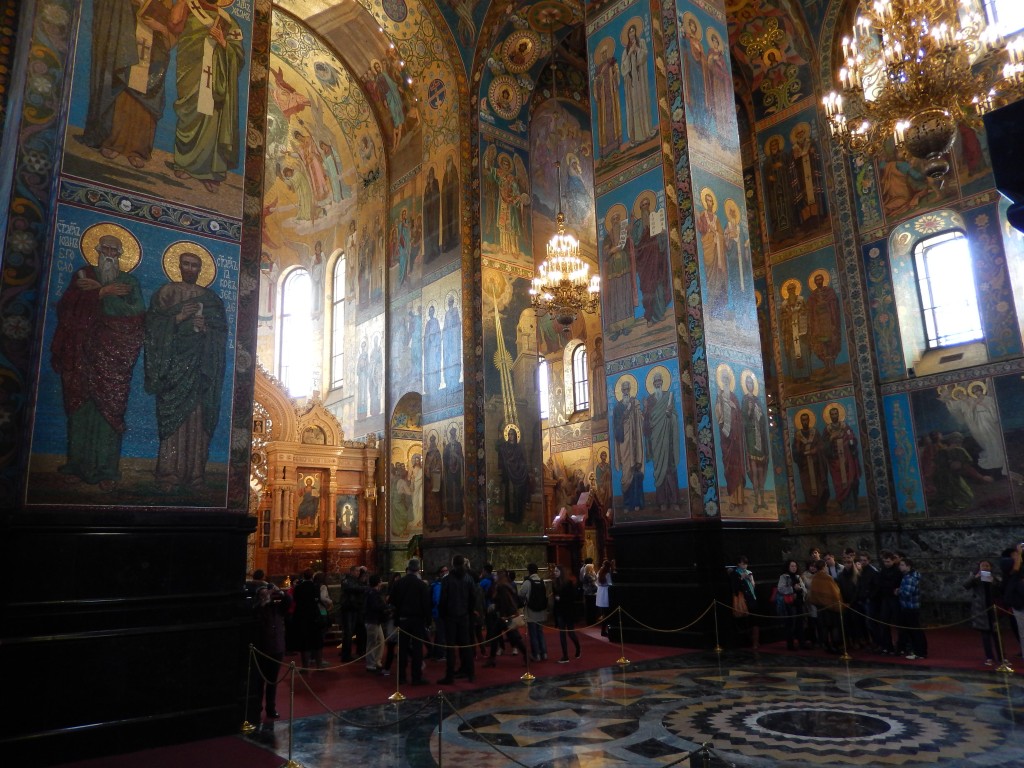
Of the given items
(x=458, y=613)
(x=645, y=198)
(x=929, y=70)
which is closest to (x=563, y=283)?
(x=645, y=198)

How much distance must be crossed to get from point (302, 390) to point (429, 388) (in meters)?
7.76

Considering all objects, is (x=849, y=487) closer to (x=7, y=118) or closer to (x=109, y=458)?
(x=109, y=458)

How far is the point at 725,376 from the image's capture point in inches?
434

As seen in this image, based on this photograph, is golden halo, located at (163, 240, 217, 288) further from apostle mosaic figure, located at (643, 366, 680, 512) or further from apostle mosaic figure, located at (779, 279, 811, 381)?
apostle mosaic figure, located at (779, 279, 811, 381)

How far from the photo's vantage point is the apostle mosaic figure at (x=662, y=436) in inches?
424

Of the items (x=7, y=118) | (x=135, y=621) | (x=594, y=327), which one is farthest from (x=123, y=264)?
(x=594, y=327)

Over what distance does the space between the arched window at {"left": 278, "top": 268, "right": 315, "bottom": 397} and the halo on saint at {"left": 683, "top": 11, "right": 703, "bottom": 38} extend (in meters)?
14.2

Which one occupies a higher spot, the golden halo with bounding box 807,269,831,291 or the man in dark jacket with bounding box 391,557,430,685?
the golden halo with bounding box 807,269,831,291

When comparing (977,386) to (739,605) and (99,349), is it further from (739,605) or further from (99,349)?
(99,349)

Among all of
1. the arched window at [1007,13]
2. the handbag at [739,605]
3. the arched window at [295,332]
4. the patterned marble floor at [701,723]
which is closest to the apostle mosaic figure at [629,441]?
the handbag at [739,605]

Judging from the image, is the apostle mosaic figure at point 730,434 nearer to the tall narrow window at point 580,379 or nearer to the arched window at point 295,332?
the tall narrow window at point 580,379

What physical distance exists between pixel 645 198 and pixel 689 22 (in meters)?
3.12

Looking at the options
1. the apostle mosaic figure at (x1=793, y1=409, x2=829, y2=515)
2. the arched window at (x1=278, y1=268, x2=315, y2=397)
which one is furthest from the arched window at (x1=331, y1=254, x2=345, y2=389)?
→ the apostle mosaic figure at (x1=793, y1=409, x2=829, y2=515)

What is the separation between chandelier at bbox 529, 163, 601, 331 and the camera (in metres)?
15.3
